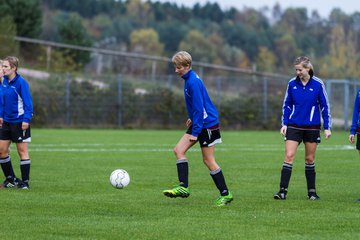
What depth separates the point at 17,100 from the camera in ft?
43.4

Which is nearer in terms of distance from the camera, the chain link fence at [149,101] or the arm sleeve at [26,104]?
the arm sleeve at [26,104]

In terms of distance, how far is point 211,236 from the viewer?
28.8 ft

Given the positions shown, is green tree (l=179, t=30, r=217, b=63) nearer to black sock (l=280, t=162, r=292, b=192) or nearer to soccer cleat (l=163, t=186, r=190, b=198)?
black sock (l=280, t=162, r=292, b=192)

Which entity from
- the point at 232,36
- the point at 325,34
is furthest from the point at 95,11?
the point at 325,34

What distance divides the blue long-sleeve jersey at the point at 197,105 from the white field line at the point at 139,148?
1240 cm

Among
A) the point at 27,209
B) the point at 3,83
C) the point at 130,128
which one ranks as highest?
the point at 3,83

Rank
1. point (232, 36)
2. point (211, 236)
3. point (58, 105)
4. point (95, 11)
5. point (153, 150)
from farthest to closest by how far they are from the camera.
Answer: point (95, 11) < point (232, 36) < point (58, 105) < point (153, 150) < point (211, 236)

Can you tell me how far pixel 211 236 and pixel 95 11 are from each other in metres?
139

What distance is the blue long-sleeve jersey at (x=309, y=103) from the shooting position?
39.5ft

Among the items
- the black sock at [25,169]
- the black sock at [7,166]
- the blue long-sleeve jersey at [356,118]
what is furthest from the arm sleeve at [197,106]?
the black sock at [7,166]

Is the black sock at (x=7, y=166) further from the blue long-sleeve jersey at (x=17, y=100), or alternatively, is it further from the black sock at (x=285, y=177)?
the black sock at (x=285, y=177)

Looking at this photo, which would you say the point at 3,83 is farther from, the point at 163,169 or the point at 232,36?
the point at 232,36

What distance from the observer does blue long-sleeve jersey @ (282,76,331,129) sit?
39.5 ft

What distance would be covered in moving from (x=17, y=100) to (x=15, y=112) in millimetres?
193
